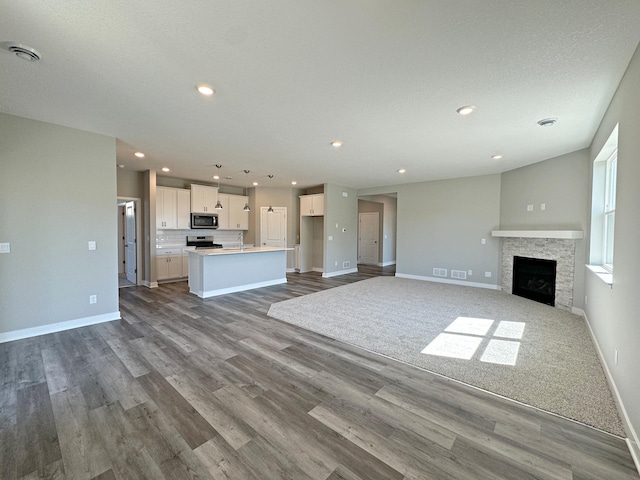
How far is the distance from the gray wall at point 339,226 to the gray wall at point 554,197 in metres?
4.16

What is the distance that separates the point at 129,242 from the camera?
720 centimetres

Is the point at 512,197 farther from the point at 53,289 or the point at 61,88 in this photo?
the point at 53,289

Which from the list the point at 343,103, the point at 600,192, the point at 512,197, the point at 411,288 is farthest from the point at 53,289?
the point at 512,197

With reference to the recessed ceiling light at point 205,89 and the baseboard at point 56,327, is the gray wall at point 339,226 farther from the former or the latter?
the recessed ceiling light at point 205,89

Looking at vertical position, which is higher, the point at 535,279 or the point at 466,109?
the point at 466,109

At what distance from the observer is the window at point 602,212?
11.6ft

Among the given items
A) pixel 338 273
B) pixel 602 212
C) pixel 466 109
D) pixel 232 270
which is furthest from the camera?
pixel 338 273

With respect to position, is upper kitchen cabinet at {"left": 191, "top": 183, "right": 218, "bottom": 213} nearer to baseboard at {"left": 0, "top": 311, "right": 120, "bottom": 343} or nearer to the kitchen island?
the kitchen island

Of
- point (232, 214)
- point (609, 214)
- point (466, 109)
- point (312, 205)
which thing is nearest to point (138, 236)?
point (232, 214)

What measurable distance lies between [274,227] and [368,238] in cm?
422

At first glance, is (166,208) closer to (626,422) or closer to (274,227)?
(274,227)

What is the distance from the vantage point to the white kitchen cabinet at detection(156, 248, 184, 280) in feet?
22.1

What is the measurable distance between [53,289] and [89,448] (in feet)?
9.55

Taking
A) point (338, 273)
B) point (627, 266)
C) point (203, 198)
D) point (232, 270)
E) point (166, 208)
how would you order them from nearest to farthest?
point (627, 266)
point (232, 270)
point (166, 208)
point (203, 198)
point (338, 273)
